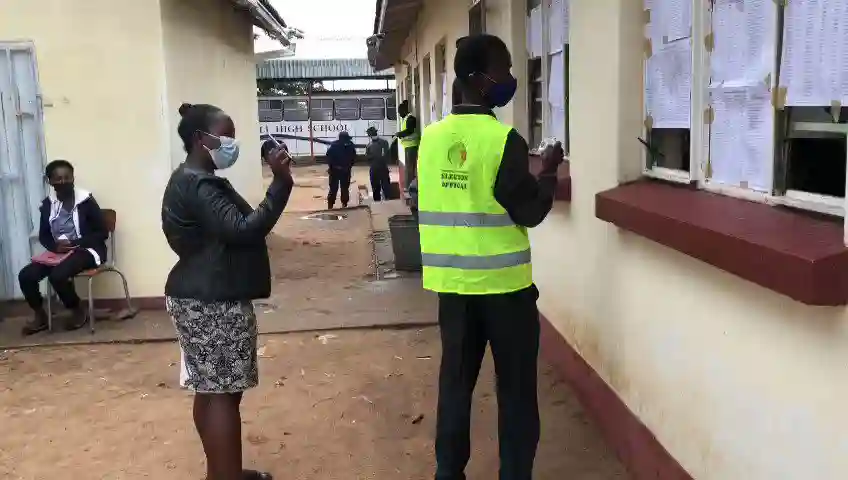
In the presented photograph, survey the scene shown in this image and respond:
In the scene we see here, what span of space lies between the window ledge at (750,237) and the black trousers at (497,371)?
0.54m

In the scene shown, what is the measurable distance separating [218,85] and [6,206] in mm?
3267

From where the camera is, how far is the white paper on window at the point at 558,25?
4.81m

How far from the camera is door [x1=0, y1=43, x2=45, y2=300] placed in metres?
6.71

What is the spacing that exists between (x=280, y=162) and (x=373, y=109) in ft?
93.8

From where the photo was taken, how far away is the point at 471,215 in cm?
293

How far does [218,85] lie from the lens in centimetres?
953

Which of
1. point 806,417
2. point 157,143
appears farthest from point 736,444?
point 157,143

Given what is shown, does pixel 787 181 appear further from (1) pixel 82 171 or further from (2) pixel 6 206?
(2) pixel 6 206

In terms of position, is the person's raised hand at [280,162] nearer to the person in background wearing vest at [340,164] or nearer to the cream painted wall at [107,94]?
the cream painted wall at [107,94]

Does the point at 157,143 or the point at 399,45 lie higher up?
the point at 399,45

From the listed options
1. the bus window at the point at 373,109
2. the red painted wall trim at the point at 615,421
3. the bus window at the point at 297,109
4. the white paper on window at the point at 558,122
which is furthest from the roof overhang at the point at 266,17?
the bus window at the point at 297,109

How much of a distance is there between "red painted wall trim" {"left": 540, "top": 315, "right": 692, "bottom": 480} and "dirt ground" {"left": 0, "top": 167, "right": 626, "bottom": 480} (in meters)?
0.08

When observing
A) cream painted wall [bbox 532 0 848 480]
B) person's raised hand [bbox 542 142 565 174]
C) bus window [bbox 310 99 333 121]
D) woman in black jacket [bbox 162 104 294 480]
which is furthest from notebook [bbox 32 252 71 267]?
bus window [bbox 310 99 333 121]

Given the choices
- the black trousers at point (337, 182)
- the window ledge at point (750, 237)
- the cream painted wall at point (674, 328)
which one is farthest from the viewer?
the black trousers at point (337, 182)
